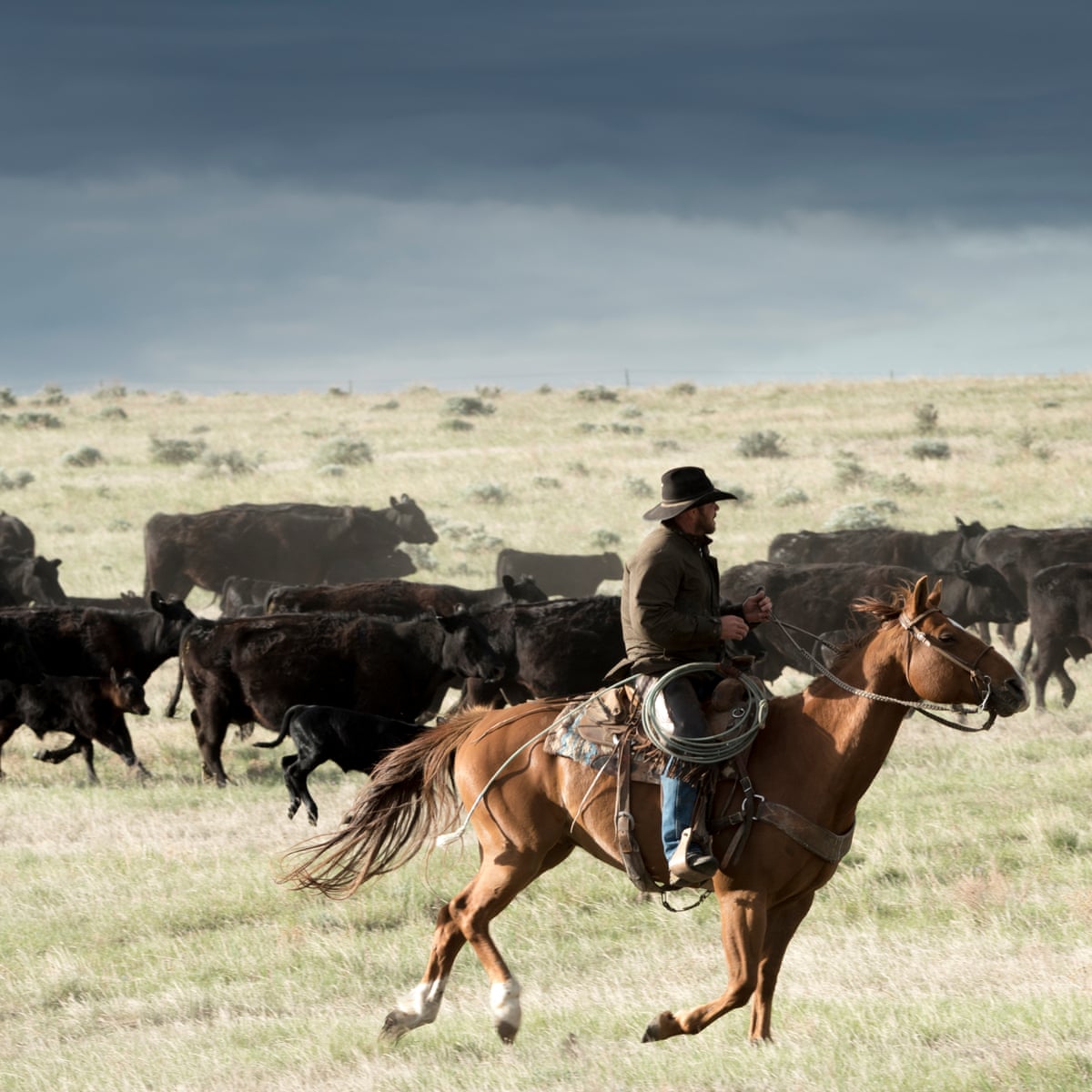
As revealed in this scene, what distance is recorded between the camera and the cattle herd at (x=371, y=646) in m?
13.0

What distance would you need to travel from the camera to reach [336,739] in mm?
11336

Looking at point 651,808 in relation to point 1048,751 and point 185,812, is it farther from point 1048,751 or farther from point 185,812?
point 1048,751

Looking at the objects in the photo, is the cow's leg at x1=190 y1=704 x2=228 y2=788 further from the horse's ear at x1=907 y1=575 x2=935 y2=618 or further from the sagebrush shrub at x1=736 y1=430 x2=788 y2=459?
the sagebrush shrub at x1=736 y1=430 x2=788 y2=459

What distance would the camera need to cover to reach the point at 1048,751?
12.9 metres

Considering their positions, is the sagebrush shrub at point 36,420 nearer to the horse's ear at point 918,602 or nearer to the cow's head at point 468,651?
the cow's head at point 468,651

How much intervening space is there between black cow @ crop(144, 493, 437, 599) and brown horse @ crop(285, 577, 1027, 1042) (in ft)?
61.4

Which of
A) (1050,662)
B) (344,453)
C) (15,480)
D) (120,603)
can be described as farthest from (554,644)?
(15,480)

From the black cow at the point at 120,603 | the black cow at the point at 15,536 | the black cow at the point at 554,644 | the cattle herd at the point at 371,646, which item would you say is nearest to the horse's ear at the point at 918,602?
the cattle herd at the point at 371,646

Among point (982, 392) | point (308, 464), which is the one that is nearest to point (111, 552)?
point (308, 464)

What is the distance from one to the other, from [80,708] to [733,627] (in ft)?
27.3

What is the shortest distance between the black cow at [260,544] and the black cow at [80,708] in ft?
38.4

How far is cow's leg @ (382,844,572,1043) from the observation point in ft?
20.5

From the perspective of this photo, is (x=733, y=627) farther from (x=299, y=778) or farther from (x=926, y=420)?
(x=926, y=420)

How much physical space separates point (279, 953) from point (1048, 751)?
7509mm
